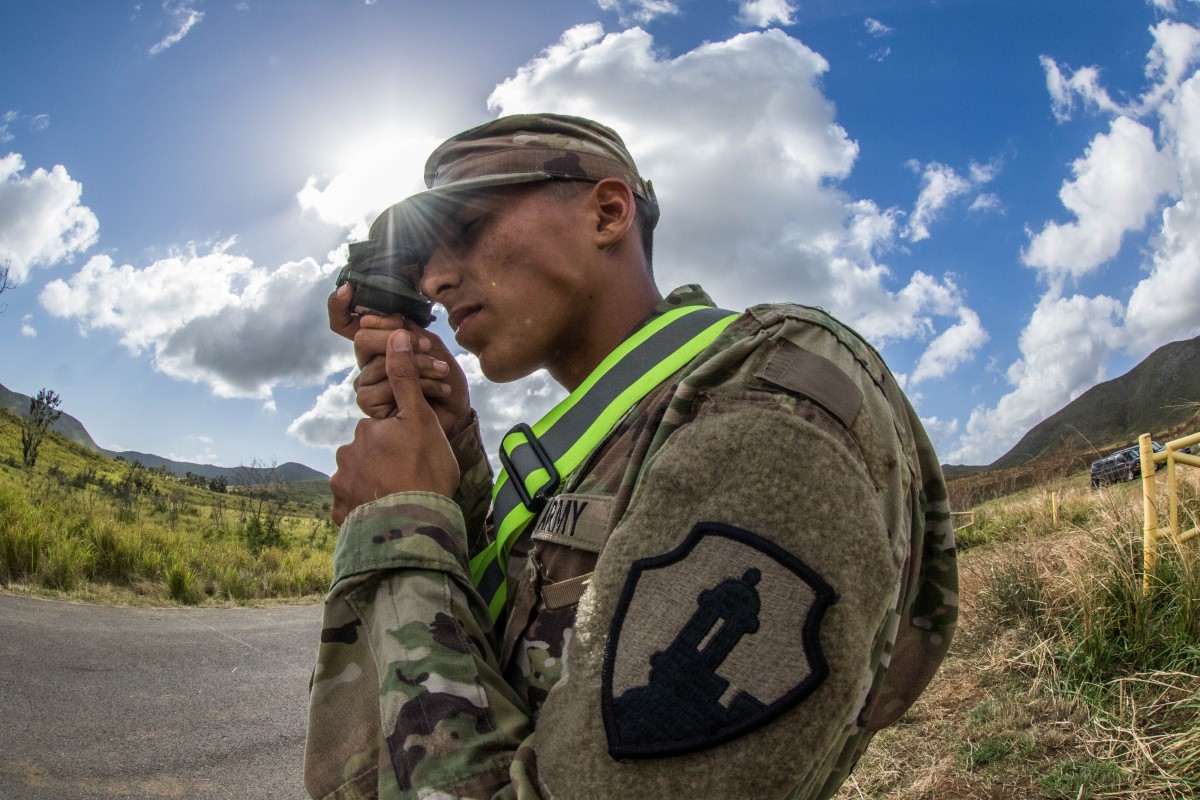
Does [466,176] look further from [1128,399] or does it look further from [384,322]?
[1128,399]

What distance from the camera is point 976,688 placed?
18.1ft

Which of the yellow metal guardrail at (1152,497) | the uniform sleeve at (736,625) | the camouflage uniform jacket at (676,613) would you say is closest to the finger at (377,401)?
the camouflage uniform jacket at (676,613)

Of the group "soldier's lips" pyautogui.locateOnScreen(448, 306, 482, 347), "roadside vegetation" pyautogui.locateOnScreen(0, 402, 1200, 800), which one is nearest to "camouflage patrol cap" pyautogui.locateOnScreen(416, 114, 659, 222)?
"soldier's lips" pyautogui.locateOnScreen(448, 306, 482, 347)

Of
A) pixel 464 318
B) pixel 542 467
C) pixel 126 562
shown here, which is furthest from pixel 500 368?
pixel 126 562

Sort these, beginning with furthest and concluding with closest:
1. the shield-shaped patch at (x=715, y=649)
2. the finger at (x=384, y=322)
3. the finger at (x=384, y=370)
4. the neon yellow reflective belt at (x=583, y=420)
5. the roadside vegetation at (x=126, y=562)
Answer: the roadside vegetation at (x=126, y=562)
the finger at (x=384, y=322)
the finger at (x=384, y=370)
the neon yellow reflective belt at (x=583, y=420)
the shield-shaped patch at (x=715, y=649)

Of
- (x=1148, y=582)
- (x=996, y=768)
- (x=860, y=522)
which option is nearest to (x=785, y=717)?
(x=860, y=522)

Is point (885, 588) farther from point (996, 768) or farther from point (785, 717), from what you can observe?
point (996, 768)

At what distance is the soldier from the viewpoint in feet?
2.80

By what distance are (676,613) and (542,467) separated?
1.95 ft

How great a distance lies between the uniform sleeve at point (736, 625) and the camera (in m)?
0.85

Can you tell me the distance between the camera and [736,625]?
0.86 meters

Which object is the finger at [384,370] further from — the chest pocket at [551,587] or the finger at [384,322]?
the chest pocket at [551,587]

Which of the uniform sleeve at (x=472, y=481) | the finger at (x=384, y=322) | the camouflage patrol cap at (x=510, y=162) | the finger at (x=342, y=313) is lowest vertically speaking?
the uniform sleeve at (x=472, y=481)

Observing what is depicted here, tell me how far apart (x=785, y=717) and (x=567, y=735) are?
249 mm
